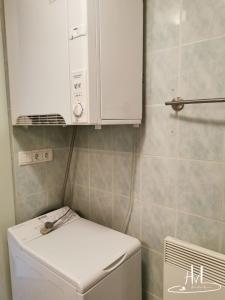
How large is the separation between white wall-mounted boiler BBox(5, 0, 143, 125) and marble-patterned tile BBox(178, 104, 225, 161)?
23 cm

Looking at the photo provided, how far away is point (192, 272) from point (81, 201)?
2.80ft

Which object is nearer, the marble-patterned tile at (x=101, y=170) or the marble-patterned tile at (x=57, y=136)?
the marble-patterned tile at (x=101, y=170)

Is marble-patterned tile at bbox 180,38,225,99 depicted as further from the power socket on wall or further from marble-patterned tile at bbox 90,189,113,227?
the power socket on wall

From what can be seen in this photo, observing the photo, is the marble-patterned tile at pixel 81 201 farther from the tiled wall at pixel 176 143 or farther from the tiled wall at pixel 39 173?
the tiled wall at pixel 176 143

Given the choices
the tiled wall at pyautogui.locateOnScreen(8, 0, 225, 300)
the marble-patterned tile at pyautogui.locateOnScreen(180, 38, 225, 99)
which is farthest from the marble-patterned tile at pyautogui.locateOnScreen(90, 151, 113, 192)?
the marble-patterned tile at pyautogui.locateOnScreen(180, 38, 225, 99)

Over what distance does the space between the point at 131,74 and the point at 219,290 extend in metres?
0.99

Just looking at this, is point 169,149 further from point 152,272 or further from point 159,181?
point 152,272

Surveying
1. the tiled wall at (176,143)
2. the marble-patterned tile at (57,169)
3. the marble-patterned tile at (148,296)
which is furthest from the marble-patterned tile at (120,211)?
the marble-patterned tile at (57,169)

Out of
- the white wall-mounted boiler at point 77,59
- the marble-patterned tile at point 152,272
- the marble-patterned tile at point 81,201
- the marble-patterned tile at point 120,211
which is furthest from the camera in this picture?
the marble-patterned tile at point 81,201

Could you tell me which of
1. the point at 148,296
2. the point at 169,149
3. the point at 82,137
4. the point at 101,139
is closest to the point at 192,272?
the point at 148,296

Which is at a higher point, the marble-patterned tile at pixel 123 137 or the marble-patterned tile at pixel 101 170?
the marble-patterned tile at pixel 123 137

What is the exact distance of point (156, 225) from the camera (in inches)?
47.1

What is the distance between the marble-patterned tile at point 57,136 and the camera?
5.01 ft

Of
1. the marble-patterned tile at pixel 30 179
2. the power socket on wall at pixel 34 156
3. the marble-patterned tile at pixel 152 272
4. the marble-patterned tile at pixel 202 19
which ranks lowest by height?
the marble-patterned tile at pixel 152 272
